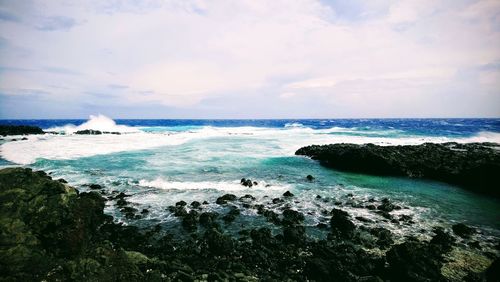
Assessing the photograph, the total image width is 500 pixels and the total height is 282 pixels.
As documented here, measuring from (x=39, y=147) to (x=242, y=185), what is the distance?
26.5m

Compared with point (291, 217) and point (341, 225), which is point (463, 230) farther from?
point (291, 217)

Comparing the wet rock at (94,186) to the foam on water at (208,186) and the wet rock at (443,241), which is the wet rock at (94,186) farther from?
the wet rock at (443,241)

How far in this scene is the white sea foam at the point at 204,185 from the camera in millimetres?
16312

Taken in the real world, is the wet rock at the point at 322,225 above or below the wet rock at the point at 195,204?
below

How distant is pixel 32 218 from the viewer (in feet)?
22.5

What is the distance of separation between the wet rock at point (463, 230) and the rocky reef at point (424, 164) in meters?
7.90

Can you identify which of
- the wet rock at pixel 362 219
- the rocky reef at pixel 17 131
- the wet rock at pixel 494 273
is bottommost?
the wet rock at pixel 362 219

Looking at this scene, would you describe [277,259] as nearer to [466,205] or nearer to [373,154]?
[466,205]

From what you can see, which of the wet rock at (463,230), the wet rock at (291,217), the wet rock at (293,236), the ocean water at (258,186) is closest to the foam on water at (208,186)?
the ocean water at (258,186)

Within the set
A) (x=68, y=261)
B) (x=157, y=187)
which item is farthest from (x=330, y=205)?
(x=68, y=261)

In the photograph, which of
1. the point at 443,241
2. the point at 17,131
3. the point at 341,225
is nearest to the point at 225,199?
the point at 341,225

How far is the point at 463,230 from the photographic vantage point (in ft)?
34.8

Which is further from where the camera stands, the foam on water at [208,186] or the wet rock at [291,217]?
the foam on water at [208,186]

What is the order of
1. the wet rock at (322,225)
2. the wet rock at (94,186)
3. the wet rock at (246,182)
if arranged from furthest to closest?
the wet rock at (246,182), the wet rock at (94,186), the wet rock at (322,225)
